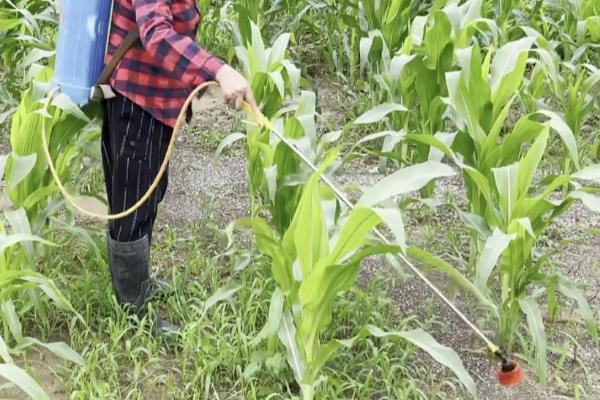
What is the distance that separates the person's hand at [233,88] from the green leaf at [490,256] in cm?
76

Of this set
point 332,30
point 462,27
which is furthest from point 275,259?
point 332,30

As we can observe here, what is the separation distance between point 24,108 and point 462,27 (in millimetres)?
1728

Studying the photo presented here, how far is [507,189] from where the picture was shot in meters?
2.68

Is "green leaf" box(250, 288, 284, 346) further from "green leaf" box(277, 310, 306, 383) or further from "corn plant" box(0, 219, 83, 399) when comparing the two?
"corn plant" box(0, 219, 83, 399)

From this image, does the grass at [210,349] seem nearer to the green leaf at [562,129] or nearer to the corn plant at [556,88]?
the green leaf at [562,129]

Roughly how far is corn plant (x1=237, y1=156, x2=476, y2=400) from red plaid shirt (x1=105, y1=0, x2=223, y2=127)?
1.35 ft

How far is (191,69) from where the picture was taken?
7.70 ft

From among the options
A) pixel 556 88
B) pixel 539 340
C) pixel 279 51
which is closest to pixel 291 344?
pixel 539 340

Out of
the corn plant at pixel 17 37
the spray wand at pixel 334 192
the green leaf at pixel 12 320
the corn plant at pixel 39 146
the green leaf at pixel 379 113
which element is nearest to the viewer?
the spray wand at pixel 334 192

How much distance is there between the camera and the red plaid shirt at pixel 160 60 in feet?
7.61

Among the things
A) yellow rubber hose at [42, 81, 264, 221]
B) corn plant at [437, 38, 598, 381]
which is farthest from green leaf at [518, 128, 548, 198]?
yellow rubber hose at [42, 81, 264, 221]

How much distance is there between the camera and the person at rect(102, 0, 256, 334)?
7.61 feet

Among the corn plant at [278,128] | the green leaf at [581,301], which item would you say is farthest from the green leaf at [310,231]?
the green leaf at [581,301]

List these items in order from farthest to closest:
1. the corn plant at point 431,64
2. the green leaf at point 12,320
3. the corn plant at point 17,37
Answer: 1. the corn plant at point 17,37
2. the corn plant at point 431,64
3. the green leaf at point 12,320
